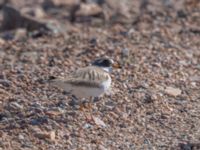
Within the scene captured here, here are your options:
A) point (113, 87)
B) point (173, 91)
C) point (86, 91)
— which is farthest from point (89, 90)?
point (173, 91)

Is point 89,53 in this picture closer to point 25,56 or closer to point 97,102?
point 25,56

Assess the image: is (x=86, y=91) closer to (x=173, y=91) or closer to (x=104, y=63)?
(x=173, y=91)

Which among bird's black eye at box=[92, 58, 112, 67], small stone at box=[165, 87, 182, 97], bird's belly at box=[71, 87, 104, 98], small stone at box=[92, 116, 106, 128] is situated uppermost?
bird's belly at box=[71, 87, 104, 98]

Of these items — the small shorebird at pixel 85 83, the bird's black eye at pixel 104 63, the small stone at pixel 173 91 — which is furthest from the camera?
the bird's black eye at pixel 104 63

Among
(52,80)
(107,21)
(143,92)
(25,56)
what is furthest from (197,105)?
(107,21)

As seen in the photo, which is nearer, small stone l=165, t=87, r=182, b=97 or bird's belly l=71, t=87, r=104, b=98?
bird's belly l=71, t=87, r=104, b=98

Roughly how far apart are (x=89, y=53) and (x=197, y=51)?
5.19 feet

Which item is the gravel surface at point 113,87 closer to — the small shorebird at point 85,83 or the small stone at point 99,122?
the small stone at point 99,122

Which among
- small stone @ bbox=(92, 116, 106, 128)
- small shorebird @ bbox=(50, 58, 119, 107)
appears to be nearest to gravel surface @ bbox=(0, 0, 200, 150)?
small stone @ bbox=(92, 116, 106, 128)

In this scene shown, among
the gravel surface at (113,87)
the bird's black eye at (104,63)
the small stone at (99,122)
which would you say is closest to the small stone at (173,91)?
the gravel surface at (113,87)

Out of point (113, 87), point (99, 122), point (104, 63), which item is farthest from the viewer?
point (104, 63)

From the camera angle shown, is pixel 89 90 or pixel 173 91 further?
pixel 173 91

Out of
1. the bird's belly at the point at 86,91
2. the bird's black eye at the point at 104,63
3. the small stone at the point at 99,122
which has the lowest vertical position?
the small stone at the point at 99,122

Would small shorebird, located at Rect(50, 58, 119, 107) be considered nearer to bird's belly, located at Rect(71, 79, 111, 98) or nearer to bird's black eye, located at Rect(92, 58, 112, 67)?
bird's belly, located at Rect(71, 79, 111, 98)
